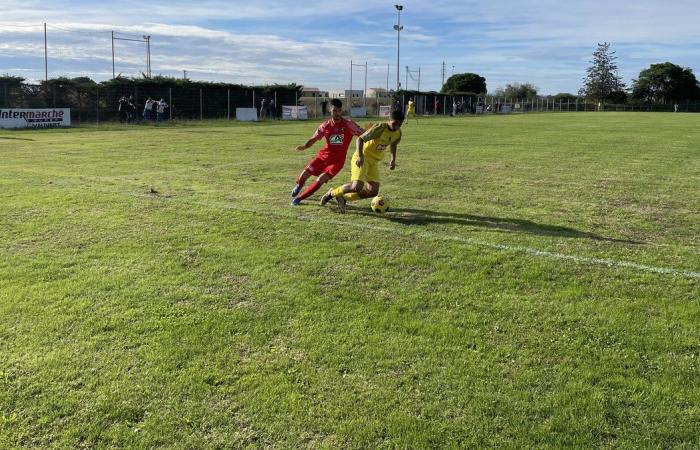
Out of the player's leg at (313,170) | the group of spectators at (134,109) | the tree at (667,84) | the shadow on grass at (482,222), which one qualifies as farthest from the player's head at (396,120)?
the tree at (667,84)

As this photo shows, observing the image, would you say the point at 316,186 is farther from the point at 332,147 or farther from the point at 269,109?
the point at 269,109

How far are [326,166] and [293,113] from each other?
3627 cm

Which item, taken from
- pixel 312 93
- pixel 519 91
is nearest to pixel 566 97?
pixel 519 91

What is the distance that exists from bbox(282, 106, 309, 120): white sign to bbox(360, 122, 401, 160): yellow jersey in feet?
121

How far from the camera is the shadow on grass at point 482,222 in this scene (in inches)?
277

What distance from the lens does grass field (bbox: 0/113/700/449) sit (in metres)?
3.02

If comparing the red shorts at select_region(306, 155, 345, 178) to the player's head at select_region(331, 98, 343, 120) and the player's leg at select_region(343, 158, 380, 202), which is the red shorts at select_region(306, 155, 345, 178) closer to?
the player's head at select_region(331, 98, 343, 120)

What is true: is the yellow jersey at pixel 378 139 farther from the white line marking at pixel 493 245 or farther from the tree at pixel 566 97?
the tree at pixel 566 97

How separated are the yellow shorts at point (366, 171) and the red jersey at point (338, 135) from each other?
0.57m

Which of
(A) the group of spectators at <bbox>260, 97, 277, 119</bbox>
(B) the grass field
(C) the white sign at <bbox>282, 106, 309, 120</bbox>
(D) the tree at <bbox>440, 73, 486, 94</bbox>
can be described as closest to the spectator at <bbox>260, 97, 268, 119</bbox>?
(A) the group of spectators at <bbox>260, 97, 277, 119</bbox>

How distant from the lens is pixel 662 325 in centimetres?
425

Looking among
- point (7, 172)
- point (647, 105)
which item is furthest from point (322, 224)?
point (647, 105)

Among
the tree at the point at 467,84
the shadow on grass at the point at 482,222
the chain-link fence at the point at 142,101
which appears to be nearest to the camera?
the shadow on grass at the point at 482,222

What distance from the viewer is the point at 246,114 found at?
40.8 m
